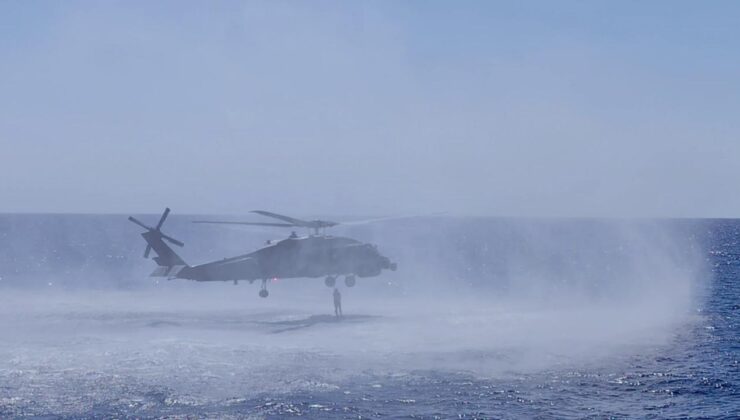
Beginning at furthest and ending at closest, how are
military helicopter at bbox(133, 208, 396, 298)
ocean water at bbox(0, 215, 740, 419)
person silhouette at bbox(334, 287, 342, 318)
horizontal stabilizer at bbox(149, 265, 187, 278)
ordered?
person silhouette at bbox(334, 287, 342, 318)
horizontal stabilizer at bbox(149, 265, 187, 278)
military helicopter at bbox(133, 208, 396, 298)
ocean water at bbox(0, 215, 740, 419)

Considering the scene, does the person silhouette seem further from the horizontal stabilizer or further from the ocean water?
the horizontal stabilizer

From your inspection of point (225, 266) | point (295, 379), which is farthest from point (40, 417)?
point (225, 266)

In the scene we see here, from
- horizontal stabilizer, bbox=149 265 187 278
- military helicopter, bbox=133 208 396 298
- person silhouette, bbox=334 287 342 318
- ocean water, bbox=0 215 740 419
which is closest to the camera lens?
ocean water, bbox=0 215 740 419

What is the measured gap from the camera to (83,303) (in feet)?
272

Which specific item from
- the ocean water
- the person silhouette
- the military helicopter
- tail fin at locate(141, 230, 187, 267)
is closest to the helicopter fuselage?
the military helicopter

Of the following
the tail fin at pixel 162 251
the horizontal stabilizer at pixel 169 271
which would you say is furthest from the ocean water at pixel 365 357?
the tail fin at pixel 162 251

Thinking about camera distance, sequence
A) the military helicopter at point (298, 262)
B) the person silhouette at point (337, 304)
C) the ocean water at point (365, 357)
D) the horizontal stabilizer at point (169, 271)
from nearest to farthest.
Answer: the ocean water at point (365, 357) → the military helicopter at point (298, 262) → the horizontal stabilizer at point (169, 271) → the person silhouette at point (337, 304)

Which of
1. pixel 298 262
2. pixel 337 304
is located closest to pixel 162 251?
pixel 298 262

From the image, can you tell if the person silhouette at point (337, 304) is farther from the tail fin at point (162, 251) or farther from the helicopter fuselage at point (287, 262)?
the tail fin at point (162, 251)

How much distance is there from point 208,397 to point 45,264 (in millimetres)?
143702

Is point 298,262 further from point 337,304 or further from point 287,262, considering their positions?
point 337,304

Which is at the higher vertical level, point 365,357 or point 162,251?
point 162,251

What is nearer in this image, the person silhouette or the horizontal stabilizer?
the horizontal stabilizer

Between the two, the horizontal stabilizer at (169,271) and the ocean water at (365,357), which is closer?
the ocean water at (365,357)
